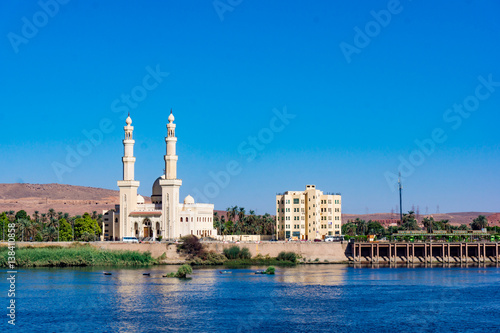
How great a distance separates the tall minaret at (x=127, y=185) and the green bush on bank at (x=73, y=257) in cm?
1370

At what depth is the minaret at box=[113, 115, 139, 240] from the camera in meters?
119

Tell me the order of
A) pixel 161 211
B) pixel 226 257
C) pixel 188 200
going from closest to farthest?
pixel 226 257 < pixel 161 211 < pixel 188 200

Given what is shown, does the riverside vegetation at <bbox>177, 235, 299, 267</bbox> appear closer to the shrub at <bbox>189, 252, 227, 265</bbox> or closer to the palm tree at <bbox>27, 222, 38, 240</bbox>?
the shrub at <bbox>189, 252, 227, 265</bbox>

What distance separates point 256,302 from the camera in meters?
63.0

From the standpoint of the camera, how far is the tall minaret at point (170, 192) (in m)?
116

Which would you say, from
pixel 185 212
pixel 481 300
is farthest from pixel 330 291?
pixel 185 212

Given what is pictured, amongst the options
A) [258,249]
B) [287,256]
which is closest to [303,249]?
[287,256]

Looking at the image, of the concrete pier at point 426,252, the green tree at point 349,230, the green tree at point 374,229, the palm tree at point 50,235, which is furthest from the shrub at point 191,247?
the green tree at point 374,229

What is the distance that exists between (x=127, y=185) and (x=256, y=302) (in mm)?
60188

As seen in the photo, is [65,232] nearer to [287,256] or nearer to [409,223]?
[287,256]

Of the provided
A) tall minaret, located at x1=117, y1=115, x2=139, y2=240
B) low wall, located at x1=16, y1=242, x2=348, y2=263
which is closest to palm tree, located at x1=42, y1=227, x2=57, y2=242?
tall minaret, located at x1=117, y1=115, x2=139, y2=240

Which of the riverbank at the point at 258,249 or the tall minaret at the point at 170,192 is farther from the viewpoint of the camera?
the tall minaret at the point at 170,192

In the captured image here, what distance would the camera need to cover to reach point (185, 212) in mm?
117812

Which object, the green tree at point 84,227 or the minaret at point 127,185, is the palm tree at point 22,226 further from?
the minaret at point 127,185
